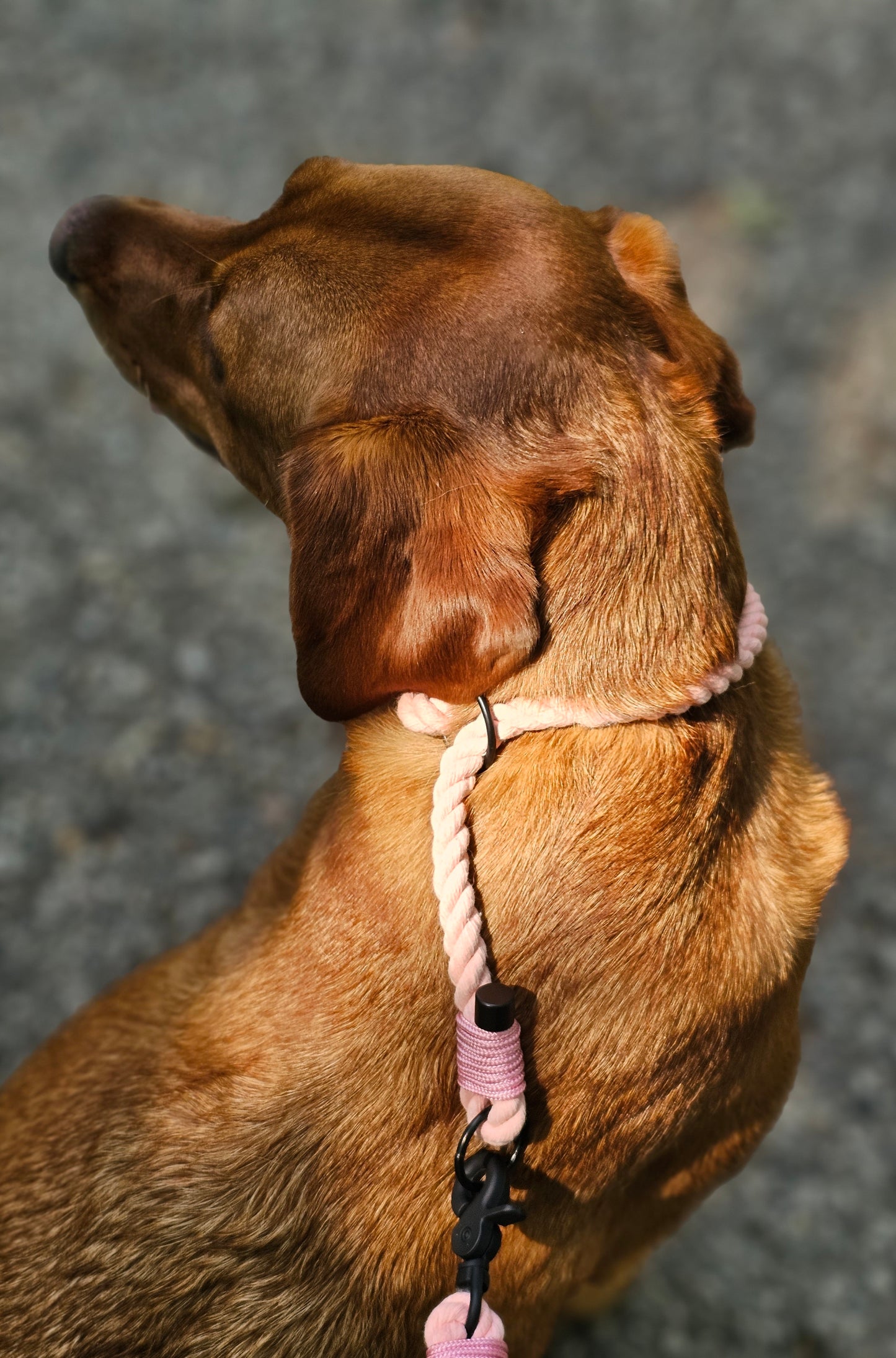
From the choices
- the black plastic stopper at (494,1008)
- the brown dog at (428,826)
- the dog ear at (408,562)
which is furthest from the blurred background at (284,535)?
the dog ear at (408,562)

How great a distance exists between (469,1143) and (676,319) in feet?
4.44

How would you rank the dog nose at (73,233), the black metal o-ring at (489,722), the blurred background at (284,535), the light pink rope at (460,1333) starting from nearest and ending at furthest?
1. the light pink rope at (460,1333)
2. the black metal o-ring at (489,722)
3. the dog nose at (73,233)
4. the blurred background at (284,535)

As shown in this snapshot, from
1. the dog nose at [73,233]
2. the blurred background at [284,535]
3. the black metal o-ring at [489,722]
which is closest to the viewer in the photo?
the black metal o-ring at [489,722]

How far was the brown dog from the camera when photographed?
1.60m

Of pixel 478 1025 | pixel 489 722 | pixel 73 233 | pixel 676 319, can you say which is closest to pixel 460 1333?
pixel 478 1025

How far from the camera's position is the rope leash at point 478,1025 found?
1.52m

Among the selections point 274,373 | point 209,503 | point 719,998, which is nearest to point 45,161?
point 209,503

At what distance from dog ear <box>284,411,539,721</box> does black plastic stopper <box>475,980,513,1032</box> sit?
0.43 metres

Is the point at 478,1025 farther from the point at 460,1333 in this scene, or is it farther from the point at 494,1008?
the point at 460,1333

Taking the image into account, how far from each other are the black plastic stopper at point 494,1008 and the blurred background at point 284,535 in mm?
1799

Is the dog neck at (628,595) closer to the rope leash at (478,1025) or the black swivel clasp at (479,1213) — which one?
the rope leash at (478,1025)

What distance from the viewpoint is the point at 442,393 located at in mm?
1618

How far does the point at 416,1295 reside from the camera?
1.71 m

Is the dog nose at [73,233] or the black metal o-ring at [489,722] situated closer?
the black metal o-ring at [489,722]
